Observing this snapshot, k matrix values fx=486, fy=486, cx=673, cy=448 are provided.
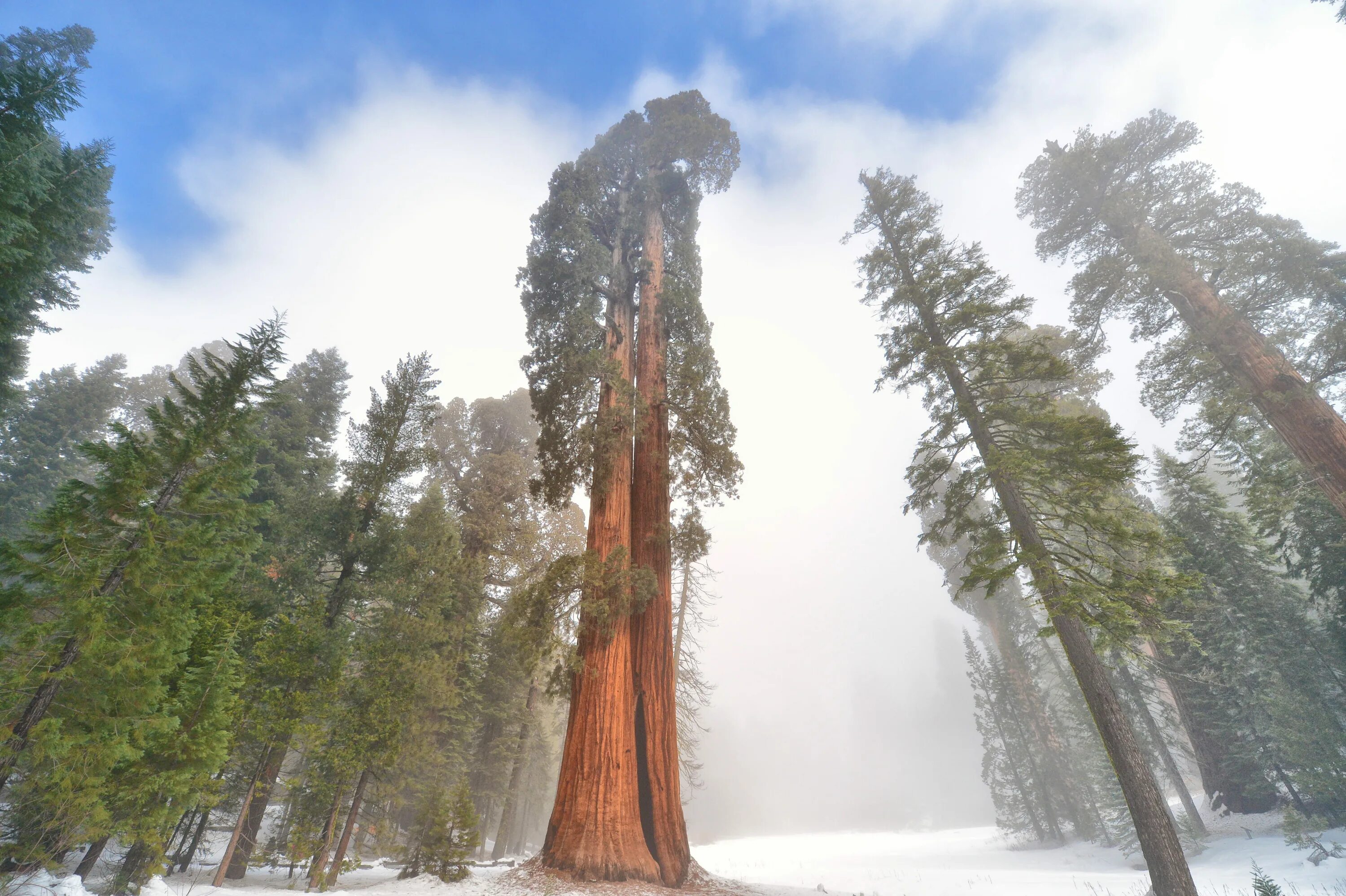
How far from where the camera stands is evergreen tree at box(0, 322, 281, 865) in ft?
16.5

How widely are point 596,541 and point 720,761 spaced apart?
244 ft

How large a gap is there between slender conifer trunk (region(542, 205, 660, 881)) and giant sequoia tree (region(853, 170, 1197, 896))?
5.73 m

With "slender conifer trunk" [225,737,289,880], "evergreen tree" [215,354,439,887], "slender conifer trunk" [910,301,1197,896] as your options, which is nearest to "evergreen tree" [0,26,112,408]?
"evergreen tree" [215,354,439,887]

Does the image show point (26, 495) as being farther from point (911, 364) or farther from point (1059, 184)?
point (1059, 184)

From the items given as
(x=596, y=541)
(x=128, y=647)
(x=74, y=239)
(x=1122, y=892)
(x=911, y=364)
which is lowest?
(x=1122, y=892)

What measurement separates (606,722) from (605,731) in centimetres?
11

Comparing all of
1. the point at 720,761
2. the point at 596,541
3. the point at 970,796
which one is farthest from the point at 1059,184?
the point at 970,796

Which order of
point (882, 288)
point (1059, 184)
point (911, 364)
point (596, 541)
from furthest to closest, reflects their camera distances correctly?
point (1059, 184) < point (882, 288) < point (911, 364) < point (596, 541)

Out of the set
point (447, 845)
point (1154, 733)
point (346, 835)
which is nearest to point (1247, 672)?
point (1154, 733)

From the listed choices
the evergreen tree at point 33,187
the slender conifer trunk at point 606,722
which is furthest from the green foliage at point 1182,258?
the evergreen tree at point 33,187

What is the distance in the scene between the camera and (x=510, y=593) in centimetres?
1722

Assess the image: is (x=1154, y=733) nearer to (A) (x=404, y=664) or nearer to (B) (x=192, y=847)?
(A) (x=404, y=664)

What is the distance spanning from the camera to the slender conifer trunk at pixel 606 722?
6.14 m

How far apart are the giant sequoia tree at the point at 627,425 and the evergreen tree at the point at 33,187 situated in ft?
28.9
